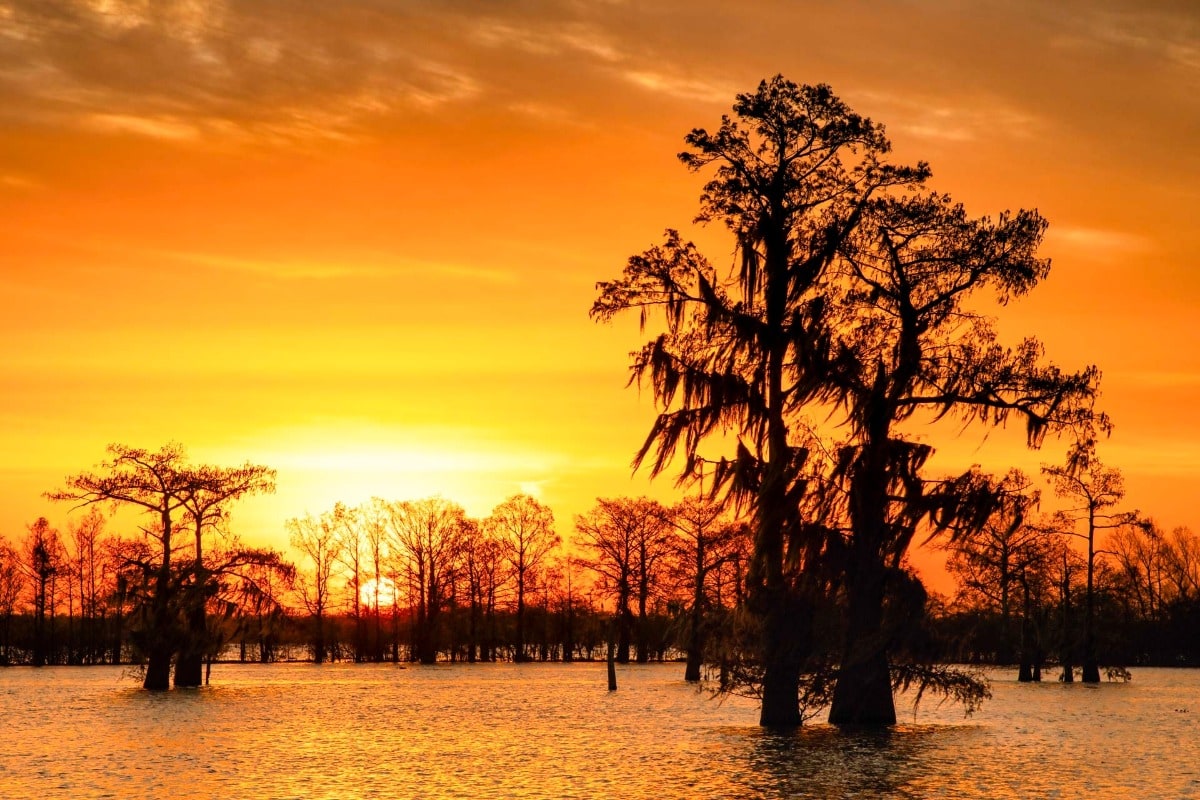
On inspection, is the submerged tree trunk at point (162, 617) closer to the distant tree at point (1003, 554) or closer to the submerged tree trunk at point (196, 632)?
the submerged tree trunk at point (196, 632)

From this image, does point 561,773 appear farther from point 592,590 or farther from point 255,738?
point 592,590

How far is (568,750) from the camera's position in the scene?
32594 millimetres

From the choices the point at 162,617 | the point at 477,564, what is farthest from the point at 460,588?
the point at 162,617

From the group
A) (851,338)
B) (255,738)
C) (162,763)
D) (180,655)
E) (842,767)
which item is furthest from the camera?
(180,655)

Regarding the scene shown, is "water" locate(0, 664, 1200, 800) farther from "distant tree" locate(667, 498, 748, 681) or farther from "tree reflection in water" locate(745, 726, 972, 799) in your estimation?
"distant tree" locate(667, 498, 748, 681)

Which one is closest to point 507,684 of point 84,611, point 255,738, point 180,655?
point 180,655

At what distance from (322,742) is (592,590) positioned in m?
76.4

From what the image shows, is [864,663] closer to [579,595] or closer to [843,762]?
[843,762]

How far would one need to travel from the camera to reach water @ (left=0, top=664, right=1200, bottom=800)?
24234 mm

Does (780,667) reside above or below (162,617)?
above

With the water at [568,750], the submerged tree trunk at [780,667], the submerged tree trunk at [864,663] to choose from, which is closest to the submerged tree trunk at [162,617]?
the water at [568,750]

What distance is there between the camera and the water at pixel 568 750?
79.5ft

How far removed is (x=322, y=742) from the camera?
35.5 m

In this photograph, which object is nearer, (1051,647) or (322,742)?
(322,742)
